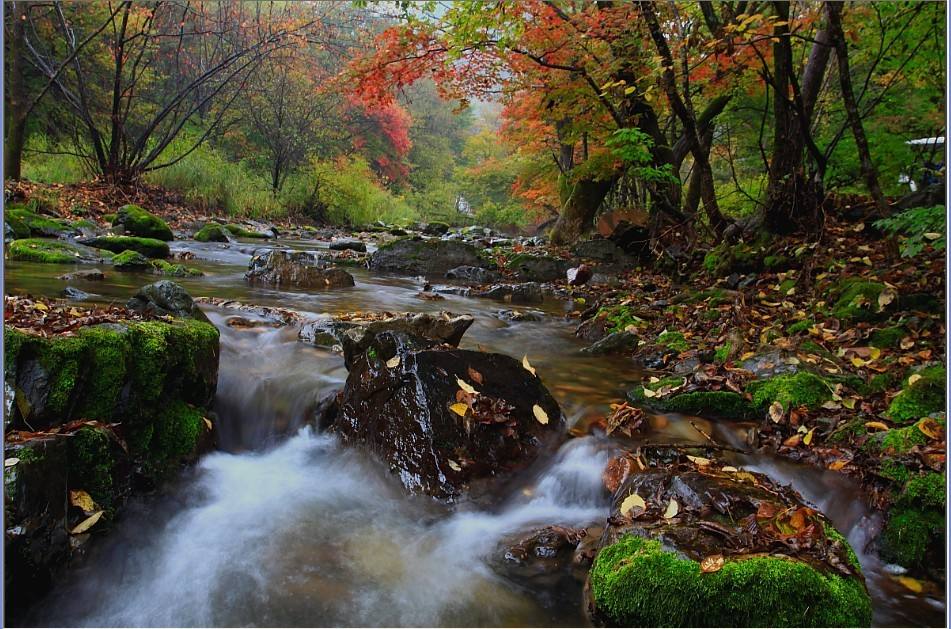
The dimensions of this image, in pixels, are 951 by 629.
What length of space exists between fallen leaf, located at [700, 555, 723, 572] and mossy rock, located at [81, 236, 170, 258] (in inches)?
384

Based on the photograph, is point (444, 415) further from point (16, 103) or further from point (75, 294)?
point (16, 103)

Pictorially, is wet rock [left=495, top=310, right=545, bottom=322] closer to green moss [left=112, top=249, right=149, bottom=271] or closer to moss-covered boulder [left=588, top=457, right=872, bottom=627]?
moss-covered boulder [left=588, top=457, right=872, bottom=627]

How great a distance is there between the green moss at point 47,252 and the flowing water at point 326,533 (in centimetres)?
504

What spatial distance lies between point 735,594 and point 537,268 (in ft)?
29.9

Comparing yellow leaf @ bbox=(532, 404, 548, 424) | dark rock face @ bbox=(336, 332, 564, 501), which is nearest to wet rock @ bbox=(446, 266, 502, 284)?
dark rock face @ bbox=(336, 332, 564, 501)

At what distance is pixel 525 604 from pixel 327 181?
21.1 m

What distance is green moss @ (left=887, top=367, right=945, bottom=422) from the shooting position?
119 inches

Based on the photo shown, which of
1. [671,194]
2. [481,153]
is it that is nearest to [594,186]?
[671,194]

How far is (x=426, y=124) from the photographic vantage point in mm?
39062

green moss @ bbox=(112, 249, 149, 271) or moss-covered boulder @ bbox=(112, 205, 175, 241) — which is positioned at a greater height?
moss-covered boulder @ bbox=(112, 205, 175, 241)

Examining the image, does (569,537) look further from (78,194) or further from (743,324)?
(78,194)

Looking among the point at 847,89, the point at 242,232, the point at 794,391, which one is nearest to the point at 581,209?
the point at 242,232

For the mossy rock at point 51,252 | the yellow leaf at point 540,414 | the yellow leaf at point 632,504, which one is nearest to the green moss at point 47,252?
the mossy rock at point 51,252

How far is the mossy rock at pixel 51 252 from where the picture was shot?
7.45 metres
